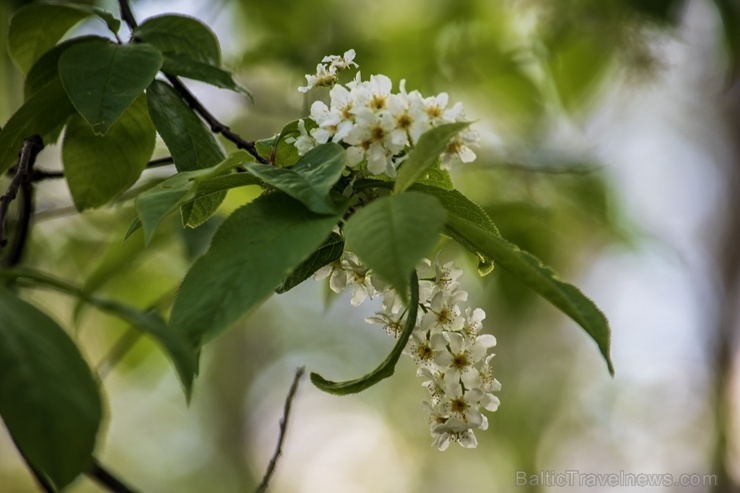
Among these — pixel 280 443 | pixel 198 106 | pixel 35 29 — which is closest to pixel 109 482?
pixel 280 443

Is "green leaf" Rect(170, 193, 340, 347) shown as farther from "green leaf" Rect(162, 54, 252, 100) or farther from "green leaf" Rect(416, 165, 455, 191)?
"green leaf" Rect(162, 54, 252, 100)

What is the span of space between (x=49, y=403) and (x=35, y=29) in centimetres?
63

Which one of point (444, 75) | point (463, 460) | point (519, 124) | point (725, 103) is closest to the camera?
point (444, 75)

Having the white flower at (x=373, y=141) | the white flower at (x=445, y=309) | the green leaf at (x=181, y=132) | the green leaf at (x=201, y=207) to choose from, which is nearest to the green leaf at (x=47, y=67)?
the green leaf at (x=181, y=132)

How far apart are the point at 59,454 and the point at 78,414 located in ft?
0.07

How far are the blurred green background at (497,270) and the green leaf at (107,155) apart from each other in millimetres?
293

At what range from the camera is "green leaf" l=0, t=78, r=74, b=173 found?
756 millimetres

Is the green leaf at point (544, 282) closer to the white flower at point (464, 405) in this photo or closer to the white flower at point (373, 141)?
the white flower at point (373, 141)

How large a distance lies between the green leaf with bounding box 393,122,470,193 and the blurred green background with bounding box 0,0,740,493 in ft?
0.96

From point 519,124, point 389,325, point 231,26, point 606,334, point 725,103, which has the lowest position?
point 725,103

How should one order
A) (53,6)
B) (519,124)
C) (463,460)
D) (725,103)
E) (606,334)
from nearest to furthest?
1. (606,334)
2. (53,6)
3. (519,124)
4. (725,103)
5. (463,460)

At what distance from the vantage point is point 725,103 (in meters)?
4.24

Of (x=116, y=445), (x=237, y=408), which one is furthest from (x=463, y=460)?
(x=116, y=445)

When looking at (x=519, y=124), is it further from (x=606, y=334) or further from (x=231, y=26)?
(x=606, y=334)
